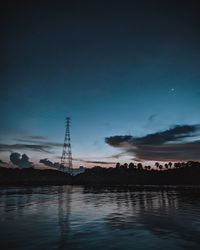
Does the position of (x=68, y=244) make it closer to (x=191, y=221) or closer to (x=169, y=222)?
(x=169, y=222)

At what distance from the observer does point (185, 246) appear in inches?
609

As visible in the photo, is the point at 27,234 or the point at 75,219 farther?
the point at 75,219

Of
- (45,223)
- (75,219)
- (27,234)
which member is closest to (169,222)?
(75,219)

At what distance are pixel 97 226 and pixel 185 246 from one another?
8.52 metres

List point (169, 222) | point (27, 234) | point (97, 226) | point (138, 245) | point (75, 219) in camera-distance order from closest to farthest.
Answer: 1. point (138, 245)
2. point (27, 234)
3. point (97, 226)
4. point (169, 222)
5. point (75, 219)

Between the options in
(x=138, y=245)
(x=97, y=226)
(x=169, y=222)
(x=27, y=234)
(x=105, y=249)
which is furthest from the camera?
(x=169, y=222)

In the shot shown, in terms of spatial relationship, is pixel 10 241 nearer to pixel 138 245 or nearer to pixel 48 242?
pixel 48 242

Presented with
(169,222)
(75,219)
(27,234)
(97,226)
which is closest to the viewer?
(27,234)

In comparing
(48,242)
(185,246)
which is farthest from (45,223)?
(185,246)

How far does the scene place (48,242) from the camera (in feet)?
54.0

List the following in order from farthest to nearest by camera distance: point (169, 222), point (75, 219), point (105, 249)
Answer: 1. point (75, 219)
2. point (169, 222)
3. point (105, 249)

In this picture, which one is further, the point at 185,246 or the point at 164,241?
the point at 164,241

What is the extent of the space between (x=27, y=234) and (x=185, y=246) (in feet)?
34.7

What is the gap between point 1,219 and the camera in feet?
85.1
